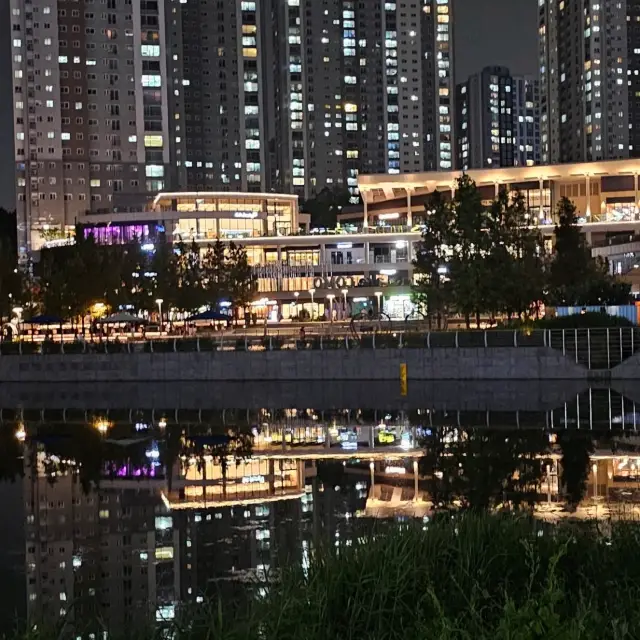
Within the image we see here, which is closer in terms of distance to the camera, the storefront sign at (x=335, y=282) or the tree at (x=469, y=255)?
the tree at (x=469, y=255)

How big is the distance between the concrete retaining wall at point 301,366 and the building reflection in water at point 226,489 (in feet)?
33.7

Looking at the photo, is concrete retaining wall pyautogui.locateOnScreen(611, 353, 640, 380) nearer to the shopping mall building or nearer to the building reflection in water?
the building reflection in water

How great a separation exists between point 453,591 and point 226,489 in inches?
592

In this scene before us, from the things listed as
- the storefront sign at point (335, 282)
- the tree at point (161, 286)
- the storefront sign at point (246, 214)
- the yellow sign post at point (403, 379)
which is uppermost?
the storefront sign at point (246, 214)

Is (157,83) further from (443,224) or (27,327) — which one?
(443,224)

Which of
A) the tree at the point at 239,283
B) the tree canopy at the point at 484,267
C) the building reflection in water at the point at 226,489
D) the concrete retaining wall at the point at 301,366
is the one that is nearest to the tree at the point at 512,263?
the tree canopy at the point at 484,267

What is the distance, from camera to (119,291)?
8706 cm

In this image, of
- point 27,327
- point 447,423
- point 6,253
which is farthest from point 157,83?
point 447,423

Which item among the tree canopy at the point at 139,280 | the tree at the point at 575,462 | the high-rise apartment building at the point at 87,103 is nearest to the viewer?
the tree at the point at 575,462

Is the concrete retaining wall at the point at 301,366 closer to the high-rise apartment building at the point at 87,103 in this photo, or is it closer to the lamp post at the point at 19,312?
the lamp post at the point at 19,312

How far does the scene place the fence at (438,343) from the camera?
50562 millimetres

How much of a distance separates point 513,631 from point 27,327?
97367mm

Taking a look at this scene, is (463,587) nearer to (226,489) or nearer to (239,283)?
(226,489)

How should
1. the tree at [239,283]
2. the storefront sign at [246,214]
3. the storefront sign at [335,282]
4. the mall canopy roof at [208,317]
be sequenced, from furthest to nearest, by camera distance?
the storefront sign at [246,214] < the storefront sign at [335,282] < the tree at [239,283] < the mall canopy roof at [208,317]
